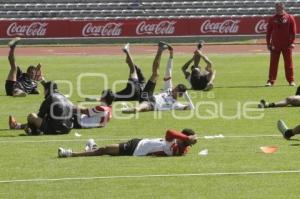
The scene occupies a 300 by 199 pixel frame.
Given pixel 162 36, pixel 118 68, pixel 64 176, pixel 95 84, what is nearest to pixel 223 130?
pixel 64 176

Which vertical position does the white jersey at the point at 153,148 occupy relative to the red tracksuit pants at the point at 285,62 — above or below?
below

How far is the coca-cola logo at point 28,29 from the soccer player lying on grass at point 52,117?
116 ft

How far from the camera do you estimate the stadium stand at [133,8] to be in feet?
180

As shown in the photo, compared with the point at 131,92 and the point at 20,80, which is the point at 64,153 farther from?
the point at 20,80

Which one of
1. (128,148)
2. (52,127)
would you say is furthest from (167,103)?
(128,148)

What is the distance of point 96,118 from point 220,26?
34.4m

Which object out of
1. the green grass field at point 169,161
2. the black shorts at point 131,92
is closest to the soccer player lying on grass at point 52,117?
the green grass field at point 169,161

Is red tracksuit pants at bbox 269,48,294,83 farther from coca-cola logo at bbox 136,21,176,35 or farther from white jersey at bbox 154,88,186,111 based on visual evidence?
coca-cola logo at bbox 136,21,176,35

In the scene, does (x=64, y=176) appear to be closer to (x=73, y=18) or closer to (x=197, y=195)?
(x=197, y=195)

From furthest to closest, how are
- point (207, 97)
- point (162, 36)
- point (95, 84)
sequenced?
point (162, 36) < point (95, 84) < point (207, 97)

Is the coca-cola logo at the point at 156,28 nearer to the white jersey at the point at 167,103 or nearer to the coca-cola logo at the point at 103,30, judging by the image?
the coca-cola logo at the point at 103,30

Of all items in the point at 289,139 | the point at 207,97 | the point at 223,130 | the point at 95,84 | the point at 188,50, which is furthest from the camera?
the point at 188,50

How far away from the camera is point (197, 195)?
10.8 metres

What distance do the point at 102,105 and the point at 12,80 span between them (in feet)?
22.0
